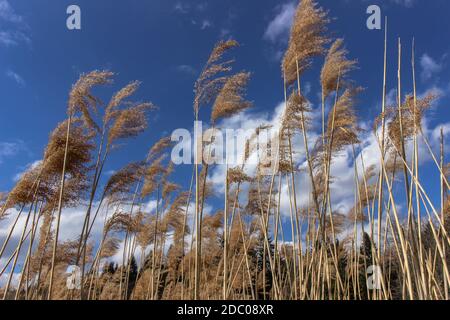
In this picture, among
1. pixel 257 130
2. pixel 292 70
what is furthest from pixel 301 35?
pixel 257 130

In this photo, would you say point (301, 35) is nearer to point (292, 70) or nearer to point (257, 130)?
point (292, 70)

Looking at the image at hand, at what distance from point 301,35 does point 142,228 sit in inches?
174

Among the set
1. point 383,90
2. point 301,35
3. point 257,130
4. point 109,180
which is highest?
point 301,35
